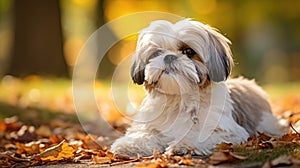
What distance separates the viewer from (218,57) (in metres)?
5.81

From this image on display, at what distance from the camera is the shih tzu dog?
563 cm

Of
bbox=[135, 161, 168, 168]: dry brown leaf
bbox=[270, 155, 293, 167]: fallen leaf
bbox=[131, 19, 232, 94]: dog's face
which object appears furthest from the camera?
bbox=[131, 19, 232, 94]: dog's face

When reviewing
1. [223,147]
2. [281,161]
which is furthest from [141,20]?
[281,161]

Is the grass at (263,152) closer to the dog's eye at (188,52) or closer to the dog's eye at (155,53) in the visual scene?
the dog's eye at (188,52)

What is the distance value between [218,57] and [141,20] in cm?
2194

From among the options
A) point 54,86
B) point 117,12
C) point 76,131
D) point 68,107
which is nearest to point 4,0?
point 117,12

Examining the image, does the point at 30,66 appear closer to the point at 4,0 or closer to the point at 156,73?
the point at 156,73

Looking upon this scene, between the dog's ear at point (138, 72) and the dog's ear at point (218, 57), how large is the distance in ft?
1.85

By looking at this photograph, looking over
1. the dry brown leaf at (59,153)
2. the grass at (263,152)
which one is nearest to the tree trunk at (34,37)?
the dry brown leaf at (59,153)

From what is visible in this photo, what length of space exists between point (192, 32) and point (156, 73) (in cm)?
52

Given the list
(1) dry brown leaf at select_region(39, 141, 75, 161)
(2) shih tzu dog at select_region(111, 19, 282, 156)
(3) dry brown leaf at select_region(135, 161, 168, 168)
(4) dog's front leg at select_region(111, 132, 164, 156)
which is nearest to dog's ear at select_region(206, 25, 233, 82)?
(2) shih tzu dog at select_region(111, 19, 282, 156)

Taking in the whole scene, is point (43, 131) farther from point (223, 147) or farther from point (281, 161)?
point (281, 161)

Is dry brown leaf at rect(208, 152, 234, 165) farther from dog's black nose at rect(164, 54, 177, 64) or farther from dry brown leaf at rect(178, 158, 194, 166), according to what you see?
dog's black nose at rect(164, 54, 177, 64)

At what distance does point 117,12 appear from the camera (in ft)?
101
